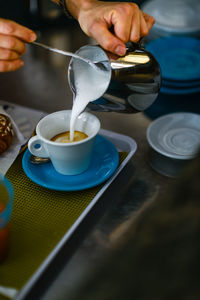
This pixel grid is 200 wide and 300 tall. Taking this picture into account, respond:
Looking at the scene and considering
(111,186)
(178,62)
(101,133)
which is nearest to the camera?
(111,186)

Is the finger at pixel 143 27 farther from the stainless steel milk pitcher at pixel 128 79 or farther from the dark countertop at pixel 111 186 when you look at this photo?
the dark countertop at pixel 111 186

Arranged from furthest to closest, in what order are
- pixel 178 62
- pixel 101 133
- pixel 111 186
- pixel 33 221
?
pixel 178 62 < pixel 101 133 < pixel 111 186 < pixel 33 221

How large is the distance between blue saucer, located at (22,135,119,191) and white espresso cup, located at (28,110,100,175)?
16 millimetres

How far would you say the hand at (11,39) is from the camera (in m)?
0.72

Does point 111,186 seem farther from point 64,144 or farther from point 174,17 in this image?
point 174,17

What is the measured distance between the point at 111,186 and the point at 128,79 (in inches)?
8.8

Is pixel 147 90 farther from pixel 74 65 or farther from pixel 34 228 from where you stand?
pixel 34 228

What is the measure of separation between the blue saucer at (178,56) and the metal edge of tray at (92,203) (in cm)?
21

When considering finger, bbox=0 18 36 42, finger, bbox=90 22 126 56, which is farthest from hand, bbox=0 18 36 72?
finger, bbox=90 22 126 56

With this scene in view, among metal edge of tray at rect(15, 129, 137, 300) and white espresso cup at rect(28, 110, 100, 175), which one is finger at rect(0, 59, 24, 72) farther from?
metal edge of tray at rect(15, 129, 137, 300)

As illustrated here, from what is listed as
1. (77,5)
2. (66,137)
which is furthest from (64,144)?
(77,5)

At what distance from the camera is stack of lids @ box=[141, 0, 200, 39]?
122 centimetres

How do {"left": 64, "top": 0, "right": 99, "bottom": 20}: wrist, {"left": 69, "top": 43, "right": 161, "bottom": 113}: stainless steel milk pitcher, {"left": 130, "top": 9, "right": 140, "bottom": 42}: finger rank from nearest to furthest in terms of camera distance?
{"left": 69, "top": 43, "right": 161, "bottom": 113}: stainless steel milk pitcher, {"left": 130, "top": 9, "right": 140, "bottom": 42}: finger, {"left": 64, "top": 0, "right": 99, "bottom": 20}: wrist

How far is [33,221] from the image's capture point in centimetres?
71
